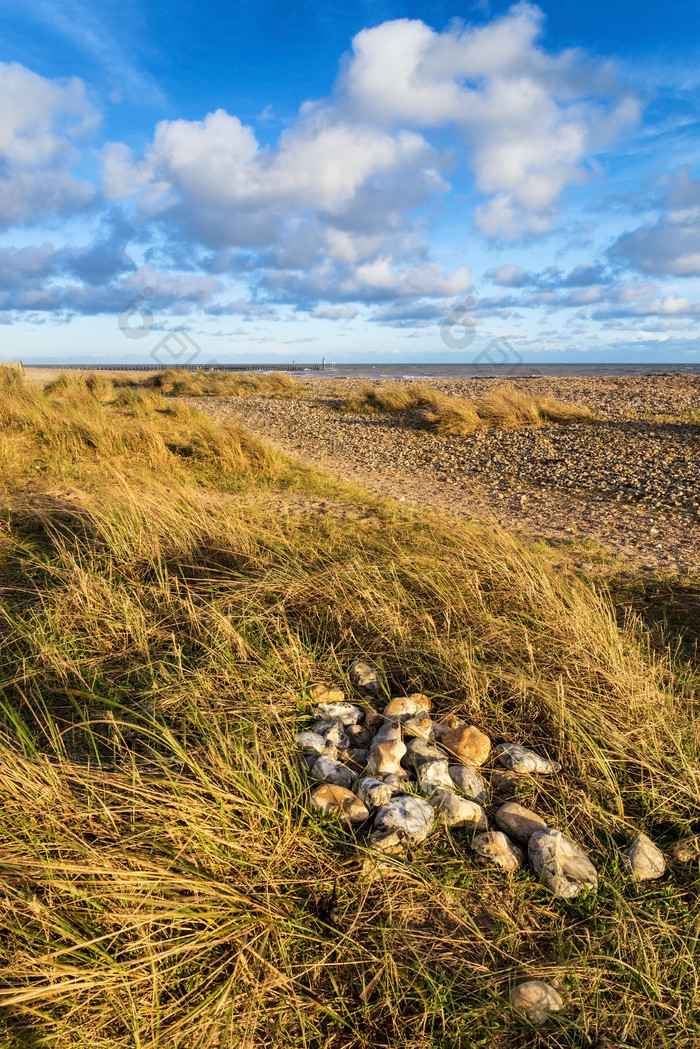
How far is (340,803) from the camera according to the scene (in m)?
1.96

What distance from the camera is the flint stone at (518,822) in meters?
1.96

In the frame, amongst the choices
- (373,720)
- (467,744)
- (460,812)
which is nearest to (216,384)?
(373,720)

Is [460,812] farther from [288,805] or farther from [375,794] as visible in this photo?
[288,805]

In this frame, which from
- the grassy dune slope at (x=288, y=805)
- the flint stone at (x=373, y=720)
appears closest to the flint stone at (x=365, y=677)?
the grassy dune slope at (x=288, y=805)

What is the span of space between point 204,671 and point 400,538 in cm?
202

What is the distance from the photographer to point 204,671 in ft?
7.93

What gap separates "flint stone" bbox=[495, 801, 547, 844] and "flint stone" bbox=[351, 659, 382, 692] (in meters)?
0.70

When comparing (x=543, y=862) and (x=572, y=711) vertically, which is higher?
(x=572, y=711)

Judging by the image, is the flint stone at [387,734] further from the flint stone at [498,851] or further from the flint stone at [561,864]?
the flint stone at [561,864]

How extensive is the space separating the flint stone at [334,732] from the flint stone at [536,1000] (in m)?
0.89

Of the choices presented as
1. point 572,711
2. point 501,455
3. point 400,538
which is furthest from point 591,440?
point 572,711


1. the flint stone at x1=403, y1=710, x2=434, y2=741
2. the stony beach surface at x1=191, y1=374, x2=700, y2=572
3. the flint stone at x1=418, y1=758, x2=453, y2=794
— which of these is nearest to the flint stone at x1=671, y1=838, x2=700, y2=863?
the flint stone at x1=418, y1=758, x2=453, y2=794

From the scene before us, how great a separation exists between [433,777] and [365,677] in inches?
22.3

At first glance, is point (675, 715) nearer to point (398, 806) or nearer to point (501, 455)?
point (398, 806)
